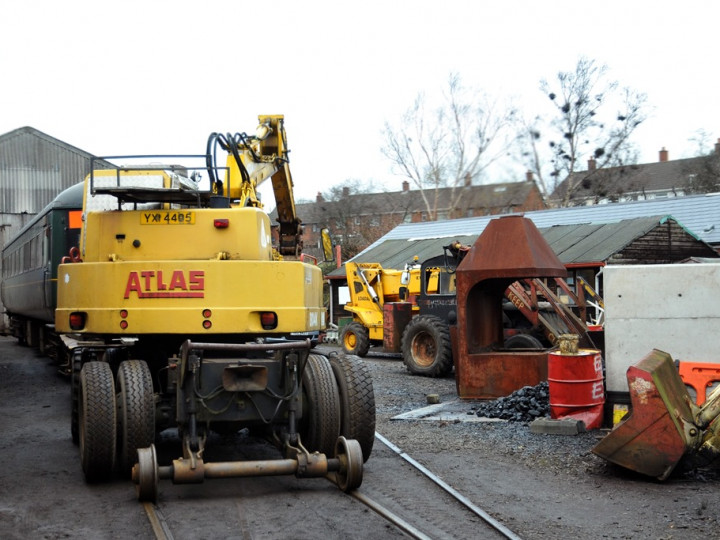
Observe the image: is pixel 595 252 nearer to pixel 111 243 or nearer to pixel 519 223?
pixel 519 223

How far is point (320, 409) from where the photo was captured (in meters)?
8.10

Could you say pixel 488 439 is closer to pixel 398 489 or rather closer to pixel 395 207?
pixel 398 489

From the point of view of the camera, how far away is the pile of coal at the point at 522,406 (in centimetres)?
1164

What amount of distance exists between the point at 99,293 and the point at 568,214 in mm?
26907

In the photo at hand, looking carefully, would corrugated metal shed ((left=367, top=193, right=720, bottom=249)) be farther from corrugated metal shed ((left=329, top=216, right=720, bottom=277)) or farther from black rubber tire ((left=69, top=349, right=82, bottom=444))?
black rubber tire ((left=69, top=349, right=82, bottom=444))

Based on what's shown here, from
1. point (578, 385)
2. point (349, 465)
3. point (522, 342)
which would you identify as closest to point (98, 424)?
point (349, 465)

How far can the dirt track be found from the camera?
6594 millimetres

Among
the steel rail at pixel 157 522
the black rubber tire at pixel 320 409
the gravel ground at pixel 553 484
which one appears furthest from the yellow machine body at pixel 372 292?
the steel rail at pixel 157 522

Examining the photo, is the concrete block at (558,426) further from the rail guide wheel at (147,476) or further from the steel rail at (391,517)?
the rail guide wheel at (147,476)

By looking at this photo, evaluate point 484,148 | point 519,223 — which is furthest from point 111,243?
point 484,148

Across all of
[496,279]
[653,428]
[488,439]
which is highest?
[496,279]

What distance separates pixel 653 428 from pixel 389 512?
2633mm

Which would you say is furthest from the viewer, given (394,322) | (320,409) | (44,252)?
(394,322)

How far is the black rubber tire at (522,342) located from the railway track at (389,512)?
316 inches
